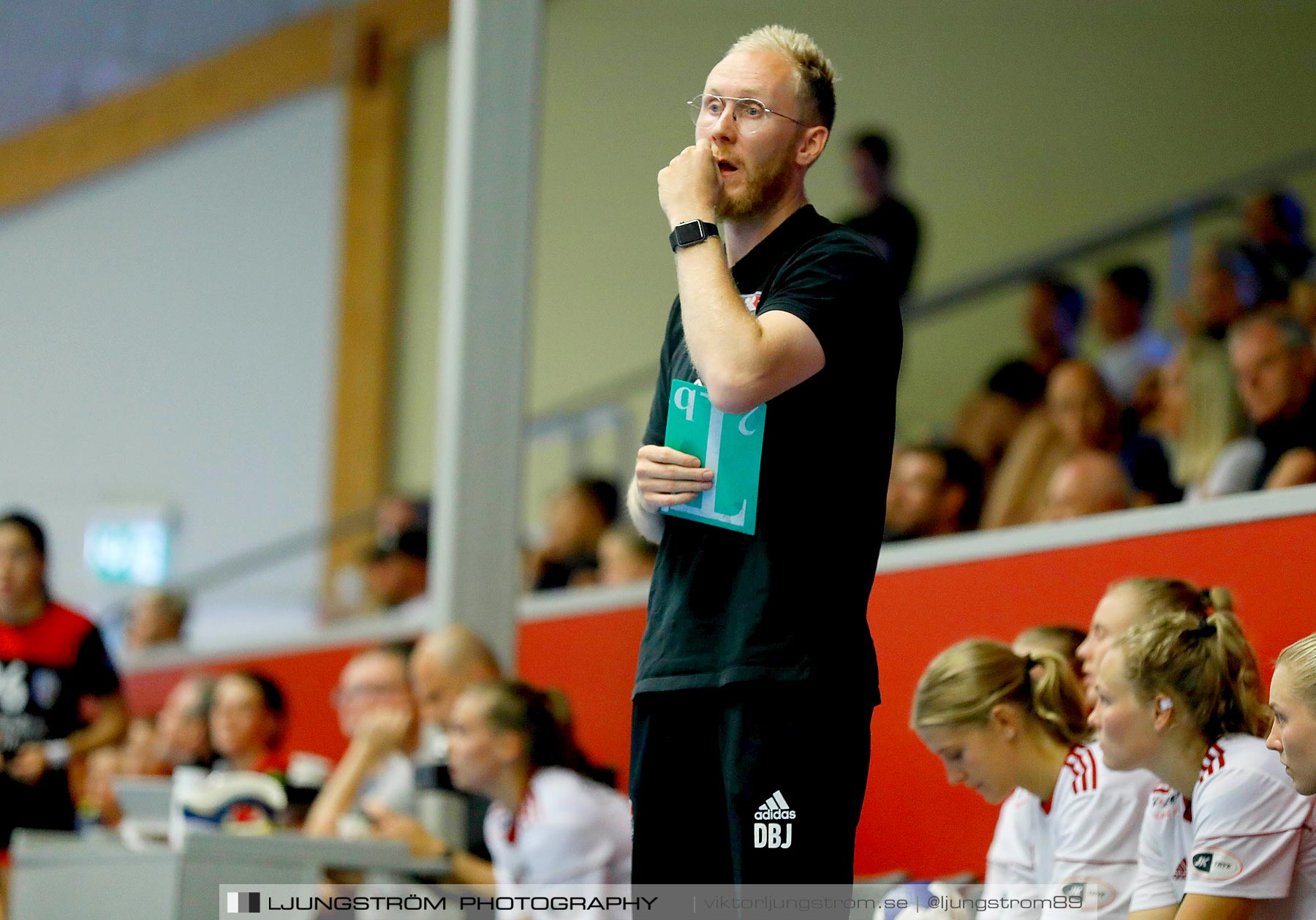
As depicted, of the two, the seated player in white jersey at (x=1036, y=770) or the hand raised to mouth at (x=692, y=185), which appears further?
the seated player in white jersey at (x=1036, y=770)

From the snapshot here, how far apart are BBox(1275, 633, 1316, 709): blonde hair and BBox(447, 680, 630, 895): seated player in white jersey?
173 cm

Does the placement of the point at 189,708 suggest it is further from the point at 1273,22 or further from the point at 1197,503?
the point at 1273,22

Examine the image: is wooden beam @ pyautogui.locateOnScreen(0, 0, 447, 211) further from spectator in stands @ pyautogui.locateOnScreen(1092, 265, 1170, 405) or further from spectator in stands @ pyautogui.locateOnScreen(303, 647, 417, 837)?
spectator in stands @ pyautogui.locateOnScreen(303, 647, 417, 837)

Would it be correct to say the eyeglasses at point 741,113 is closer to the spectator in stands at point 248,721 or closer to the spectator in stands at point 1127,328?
the spectator in stands at point 248,721

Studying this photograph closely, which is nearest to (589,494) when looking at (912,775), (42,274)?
(912,775)

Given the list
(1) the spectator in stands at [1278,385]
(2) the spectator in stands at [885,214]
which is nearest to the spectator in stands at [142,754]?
(2) the spectator in stands at [885,214]

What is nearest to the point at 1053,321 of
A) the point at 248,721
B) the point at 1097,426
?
the point at 1097,426

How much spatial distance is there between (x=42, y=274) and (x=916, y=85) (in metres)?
5.90

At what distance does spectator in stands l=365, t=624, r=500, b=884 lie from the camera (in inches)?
165

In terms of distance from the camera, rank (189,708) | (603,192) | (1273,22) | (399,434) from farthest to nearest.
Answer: (399,434), (603,192), (1273,22), (189,708)

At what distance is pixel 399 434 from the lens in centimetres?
1004

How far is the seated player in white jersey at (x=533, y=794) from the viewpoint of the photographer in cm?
357

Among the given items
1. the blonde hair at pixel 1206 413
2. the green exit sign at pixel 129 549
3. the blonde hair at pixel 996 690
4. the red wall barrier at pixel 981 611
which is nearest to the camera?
the blonde hair at pixel 996 690

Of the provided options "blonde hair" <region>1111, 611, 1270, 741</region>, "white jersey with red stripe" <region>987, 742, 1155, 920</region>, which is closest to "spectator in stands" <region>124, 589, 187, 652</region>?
"white jersey with red stripe" <region>987, 742, 1155, 920</region>
